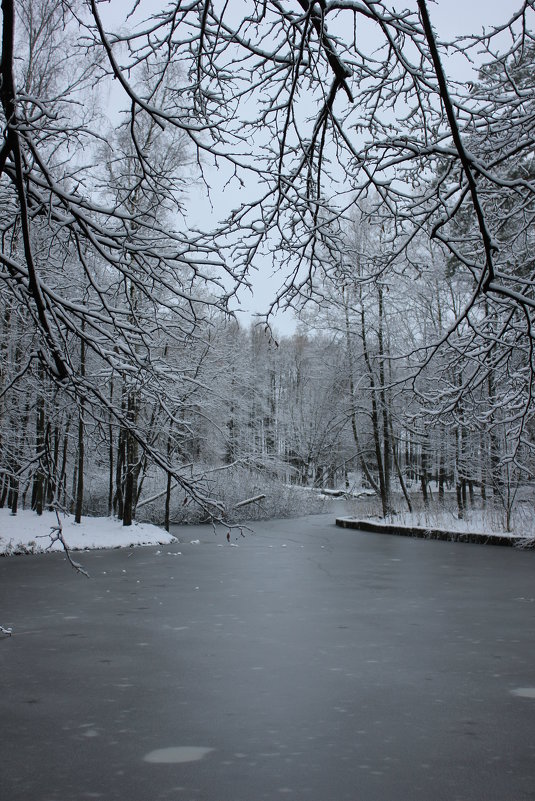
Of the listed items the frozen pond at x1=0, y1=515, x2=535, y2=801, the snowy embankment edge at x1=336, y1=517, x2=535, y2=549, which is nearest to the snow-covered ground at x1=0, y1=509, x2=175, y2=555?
the frozen pond at x1=0, y1=515, x2=535, y2=801

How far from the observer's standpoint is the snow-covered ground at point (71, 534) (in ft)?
42.4

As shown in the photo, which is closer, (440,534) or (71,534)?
(71,534)

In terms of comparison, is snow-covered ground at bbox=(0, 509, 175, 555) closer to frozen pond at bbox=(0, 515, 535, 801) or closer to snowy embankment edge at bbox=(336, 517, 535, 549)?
frozen pond at bbox=(0, 515, 535, 801)

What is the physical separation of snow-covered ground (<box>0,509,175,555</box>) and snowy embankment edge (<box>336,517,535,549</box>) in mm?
5252

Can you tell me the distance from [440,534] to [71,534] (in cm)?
762

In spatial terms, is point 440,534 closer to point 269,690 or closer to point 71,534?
point 71,534

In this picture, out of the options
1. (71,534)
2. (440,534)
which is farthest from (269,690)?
(440,534)

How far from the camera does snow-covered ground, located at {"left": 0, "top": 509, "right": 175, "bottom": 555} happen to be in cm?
1293

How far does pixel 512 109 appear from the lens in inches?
231

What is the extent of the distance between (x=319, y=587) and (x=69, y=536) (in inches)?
279

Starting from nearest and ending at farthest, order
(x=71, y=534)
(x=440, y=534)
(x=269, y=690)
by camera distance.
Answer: (x=269, y=690) → (x=71, y=534) → (x=440, y=534)

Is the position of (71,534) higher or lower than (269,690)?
higher

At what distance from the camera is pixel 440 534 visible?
15.0m

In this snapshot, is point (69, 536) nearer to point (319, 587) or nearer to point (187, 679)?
point (319, 587)
